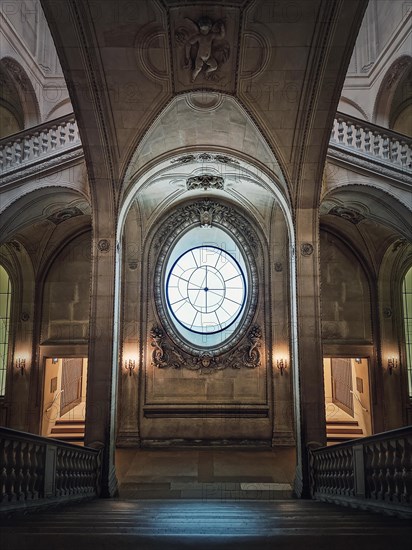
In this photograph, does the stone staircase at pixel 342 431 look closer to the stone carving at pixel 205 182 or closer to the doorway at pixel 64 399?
the doorway at pixel 64 399

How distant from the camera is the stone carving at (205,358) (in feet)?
47.0

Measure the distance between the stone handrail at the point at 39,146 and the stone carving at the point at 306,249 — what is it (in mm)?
4916

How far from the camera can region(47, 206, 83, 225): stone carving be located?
44.4ft

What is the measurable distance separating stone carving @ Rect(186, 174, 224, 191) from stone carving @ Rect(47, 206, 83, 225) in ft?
10.1

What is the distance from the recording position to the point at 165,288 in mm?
14930

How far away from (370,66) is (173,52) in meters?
8.28

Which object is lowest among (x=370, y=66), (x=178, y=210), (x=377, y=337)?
(x=377, y=337)

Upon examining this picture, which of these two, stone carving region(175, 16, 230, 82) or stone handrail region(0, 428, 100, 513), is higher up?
stone carving region(175, 16, 230, 82)

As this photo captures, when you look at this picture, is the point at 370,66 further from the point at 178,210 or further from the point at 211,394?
the point at 211,394

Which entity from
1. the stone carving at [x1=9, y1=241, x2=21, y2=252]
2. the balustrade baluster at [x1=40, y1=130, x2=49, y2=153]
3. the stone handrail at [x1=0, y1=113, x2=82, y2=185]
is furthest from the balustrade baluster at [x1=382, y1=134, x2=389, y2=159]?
the stone carving at [x1=9, y1=241, x2=21, y2=252]

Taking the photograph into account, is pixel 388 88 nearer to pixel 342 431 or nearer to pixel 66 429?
pixel 342 431

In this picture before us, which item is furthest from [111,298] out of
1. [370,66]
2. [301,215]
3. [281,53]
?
[370,66]

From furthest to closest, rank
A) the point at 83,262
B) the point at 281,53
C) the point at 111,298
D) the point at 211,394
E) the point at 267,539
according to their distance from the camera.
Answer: the point at 83,262 < the point at 211,394 < the point at 111,298 < the point at 281,53 < the point at 267,539

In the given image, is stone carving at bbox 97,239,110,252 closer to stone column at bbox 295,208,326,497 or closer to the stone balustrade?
the stone balustrade
